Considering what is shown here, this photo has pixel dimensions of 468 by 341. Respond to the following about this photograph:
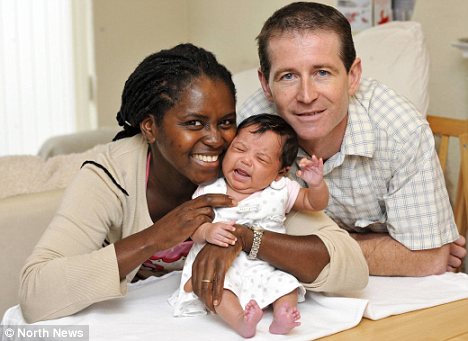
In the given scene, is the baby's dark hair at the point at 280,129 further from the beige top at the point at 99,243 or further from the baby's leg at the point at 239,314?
the baby's leg at the point at 239,314

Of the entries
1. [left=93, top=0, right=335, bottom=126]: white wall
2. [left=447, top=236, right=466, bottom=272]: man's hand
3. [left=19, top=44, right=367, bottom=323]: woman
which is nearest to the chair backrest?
[left=447, top=236, right=466, bottom=272]: man's hand

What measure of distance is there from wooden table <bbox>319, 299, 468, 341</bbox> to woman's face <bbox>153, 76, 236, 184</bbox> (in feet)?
1.47

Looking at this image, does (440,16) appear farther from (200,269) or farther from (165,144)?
(200,269)

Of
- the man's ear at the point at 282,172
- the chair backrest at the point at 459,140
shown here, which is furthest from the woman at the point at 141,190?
the chair backrest at the point at 459,140

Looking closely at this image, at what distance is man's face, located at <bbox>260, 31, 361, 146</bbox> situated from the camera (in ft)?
5.52

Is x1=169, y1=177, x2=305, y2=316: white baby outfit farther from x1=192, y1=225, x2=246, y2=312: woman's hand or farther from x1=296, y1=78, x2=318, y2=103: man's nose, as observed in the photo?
x1=296, y1=78, x2=318, y2=103: man's nose

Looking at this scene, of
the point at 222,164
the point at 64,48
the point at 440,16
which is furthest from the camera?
the point at 64,48

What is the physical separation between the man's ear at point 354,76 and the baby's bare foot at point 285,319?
601mm

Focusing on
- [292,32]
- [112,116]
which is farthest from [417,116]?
[112,116]

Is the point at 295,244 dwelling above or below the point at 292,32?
below

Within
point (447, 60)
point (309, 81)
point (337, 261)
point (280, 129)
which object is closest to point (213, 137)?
point (280, 129)

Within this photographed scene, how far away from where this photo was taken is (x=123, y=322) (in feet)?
4.99

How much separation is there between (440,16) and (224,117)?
1223 mm

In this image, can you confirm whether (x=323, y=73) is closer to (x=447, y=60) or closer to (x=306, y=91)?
(x=306, y=91)
